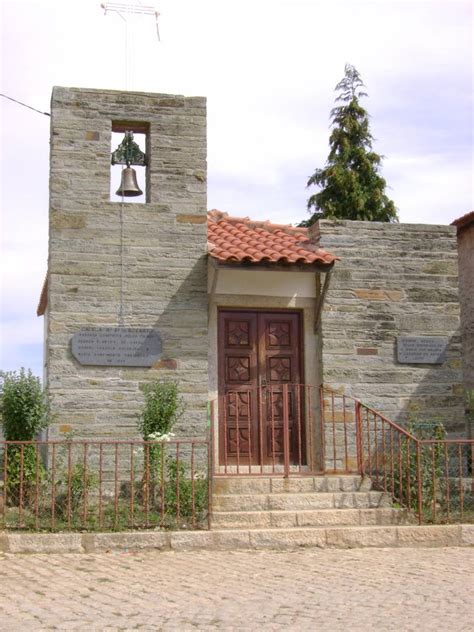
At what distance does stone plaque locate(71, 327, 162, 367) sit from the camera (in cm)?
1023

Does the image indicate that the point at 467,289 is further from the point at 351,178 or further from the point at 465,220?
the point at 351,178

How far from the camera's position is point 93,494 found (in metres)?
9.72

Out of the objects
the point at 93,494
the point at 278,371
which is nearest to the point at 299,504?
the point at 278,371

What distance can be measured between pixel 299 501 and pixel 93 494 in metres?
2.29

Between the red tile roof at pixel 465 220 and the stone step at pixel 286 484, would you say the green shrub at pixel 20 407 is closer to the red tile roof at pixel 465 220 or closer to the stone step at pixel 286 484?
the stone step at pixel 286 484

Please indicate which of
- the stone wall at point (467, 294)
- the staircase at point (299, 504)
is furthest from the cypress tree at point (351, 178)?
the staircase at point (299, 504)

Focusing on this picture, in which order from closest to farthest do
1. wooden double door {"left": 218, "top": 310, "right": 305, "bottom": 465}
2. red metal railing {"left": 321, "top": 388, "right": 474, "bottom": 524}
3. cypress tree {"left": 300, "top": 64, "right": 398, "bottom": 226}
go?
1. red metal railing {"left": 321, "top": 388, "right": 474, "bottom": 524}
2. wooden double door {"left": 218, "top": 310, "right": 305, "bottom": 465}
3. cypress tree {"left": 300, "top": 64, "right": 398, "bottom": 226}

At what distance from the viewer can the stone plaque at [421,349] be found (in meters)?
11.2

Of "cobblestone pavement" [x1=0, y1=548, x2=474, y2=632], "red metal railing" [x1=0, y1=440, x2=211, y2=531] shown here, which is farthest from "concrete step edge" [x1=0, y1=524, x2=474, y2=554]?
"red metal railing" [x1=0, y1=440, x2=211, y2=531]

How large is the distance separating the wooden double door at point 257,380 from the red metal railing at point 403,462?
49 centimetres

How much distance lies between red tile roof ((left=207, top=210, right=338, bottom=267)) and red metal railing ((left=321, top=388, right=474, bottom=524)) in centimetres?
169

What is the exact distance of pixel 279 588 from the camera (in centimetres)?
672

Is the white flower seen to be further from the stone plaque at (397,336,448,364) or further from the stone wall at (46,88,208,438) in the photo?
the stone plaque at (397,336,448,364)

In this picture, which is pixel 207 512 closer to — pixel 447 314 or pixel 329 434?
pixel 329 434
